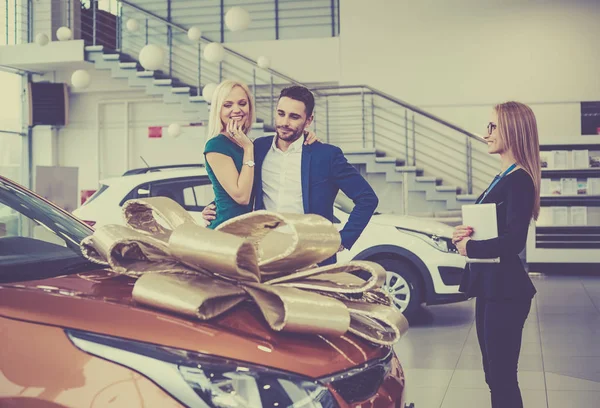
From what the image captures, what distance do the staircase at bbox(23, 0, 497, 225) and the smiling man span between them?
839cm

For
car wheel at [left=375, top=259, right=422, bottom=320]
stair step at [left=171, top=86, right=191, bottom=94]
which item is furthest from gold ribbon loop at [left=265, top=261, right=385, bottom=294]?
stair step at [left=171, top=86, right=191, bottom=94]

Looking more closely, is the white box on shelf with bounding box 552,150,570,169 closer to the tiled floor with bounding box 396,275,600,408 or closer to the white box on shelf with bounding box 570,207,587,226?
the white box on shelf with bounding box 570,207,587,226

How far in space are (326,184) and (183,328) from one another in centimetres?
129

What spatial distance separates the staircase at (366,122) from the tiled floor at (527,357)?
14.0 ft

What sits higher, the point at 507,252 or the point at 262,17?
the point at 262,17

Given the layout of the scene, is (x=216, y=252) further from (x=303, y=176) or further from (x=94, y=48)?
(x=94, y=48)

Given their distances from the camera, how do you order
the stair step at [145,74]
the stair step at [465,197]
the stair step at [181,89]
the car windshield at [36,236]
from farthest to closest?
the stair step at [145,74]
the stair step at [181,89]
the stair step at [465,197]
the car windshield at [36,236]

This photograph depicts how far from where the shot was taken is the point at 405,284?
19.3ft

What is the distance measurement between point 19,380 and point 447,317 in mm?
5520

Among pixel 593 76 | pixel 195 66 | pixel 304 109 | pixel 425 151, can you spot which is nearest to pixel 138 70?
pixel 195 66

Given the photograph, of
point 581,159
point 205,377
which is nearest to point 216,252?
point 205,377

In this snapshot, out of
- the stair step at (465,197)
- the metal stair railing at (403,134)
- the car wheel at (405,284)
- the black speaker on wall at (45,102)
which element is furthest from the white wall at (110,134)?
the car wheel at (405,284)

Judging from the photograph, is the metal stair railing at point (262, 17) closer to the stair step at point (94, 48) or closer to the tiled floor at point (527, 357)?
the stair step at point (94, 48)

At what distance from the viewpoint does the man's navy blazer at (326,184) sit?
99.2 inches
